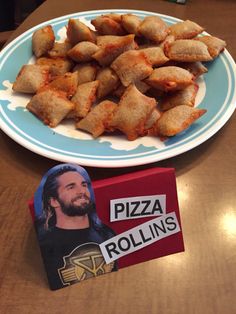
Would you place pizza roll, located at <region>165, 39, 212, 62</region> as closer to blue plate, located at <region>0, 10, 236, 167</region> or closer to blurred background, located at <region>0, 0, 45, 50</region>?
blue plate, located at <region>0, 10, 236, 167</region>

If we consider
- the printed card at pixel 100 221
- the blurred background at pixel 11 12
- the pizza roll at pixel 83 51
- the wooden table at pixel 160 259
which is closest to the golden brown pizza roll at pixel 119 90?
the pizza roll at pixel 83 51

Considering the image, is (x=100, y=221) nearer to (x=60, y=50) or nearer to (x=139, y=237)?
(x=139, y=237)

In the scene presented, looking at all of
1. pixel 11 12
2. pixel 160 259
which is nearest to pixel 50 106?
pixel 160 259

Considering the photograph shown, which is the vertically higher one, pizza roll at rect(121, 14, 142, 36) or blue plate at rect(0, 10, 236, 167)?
pizza roll at rect(121, 14, 142, 36)

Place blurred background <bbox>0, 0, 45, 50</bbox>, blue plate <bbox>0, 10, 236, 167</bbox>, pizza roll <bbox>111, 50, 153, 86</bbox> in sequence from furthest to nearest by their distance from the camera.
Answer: blurred background <bbox>0, 0, 45, 50</bbox> < pizza roll <bbox>111, 50, 153, 86</bbox> < blue plate <bbox>0, 10, 236, 167</bbox>

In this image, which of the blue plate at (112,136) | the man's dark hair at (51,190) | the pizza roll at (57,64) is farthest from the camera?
the pizza roll at (57,64)

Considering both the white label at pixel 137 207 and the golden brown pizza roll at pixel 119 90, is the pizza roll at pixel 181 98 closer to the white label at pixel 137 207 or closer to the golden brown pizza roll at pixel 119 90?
the golden brown pizza roll at pixel 119 90

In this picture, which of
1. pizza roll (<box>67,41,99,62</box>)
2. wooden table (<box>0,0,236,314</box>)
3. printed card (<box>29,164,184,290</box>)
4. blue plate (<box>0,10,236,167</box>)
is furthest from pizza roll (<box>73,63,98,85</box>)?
printed card (<box>29,164,184,290</box>)
